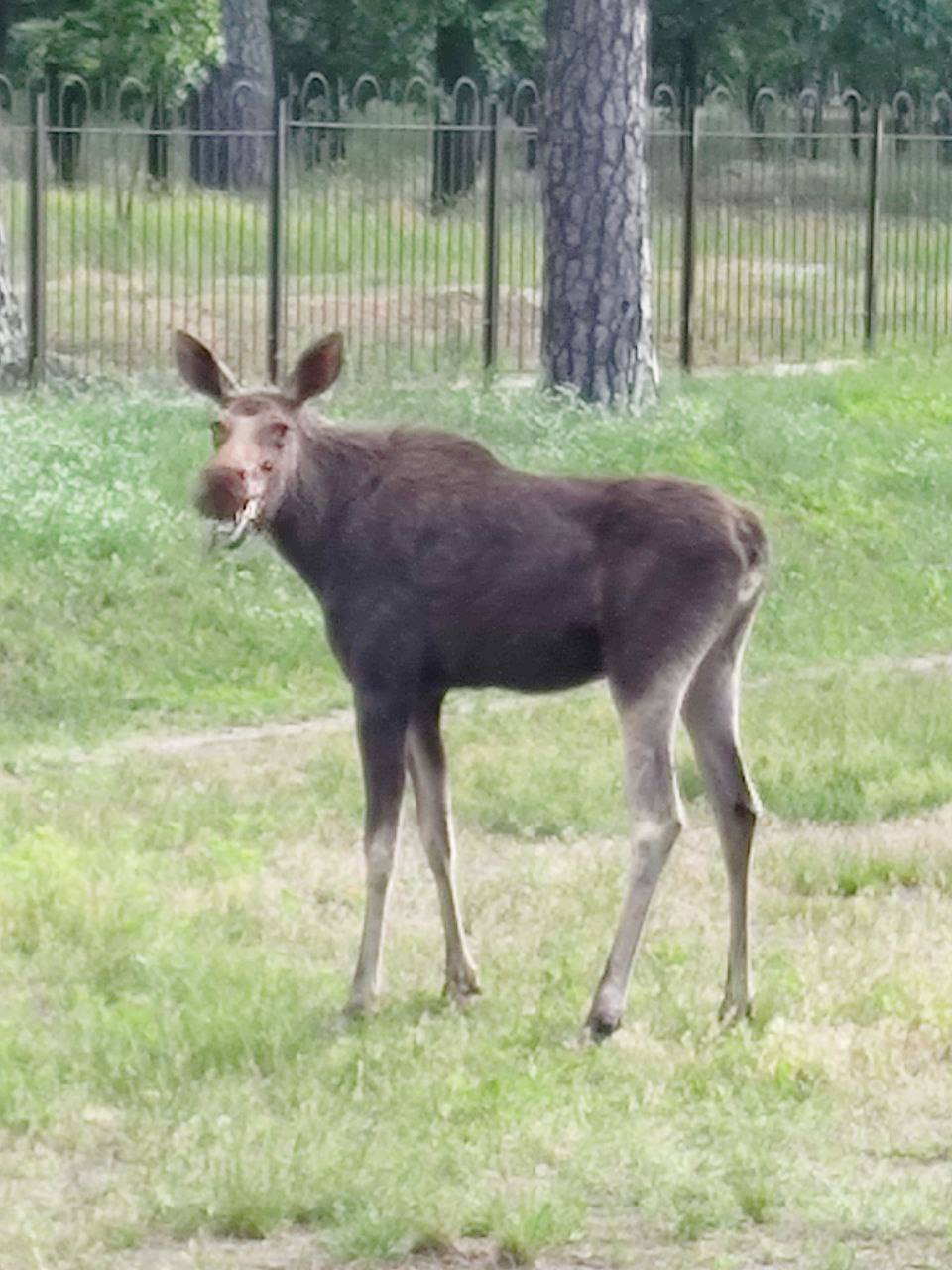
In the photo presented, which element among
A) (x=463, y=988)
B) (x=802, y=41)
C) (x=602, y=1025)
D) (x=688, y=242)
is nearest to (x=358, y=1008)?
(x=463, y=988)

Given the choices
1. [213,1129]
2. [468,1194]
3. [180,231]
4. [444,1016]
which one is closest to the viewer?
[468,1194]

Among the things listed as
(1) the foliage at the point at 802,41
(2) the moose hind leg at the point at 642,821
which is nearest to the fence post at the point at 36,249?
(2) the moose hind leg at the point at 642,821

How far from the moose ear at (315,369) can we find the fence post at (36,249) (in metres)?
10.3

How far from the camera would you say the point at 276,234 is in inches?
765

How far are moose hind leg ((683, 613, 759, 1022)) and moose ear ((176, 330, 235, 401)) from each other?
4.52ft

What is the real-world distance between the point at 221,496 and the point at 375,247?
46.5ft

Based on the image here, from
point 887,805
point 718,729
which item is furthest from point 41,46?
point 718,729

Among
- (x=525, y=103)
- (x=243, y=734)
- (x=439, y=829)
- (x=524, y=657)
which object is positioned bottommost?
(x=243, y=734)

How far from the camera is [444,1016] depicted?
791 cm

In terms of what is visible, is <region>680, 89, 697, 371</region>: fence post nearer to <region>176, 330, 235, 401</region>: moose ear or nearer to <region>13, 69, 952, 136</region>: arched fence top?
<region>13, 69, 952, 136</region>: arched fence top

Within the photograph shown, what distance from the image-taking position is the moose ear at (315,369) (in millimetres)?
7945

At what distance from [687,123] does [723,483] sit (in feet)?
17.2

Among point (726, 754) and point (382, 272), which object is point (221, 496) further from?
point (382, 272)

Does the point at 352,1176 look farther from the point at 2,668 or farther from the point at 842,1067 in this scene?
the point at 2,668
